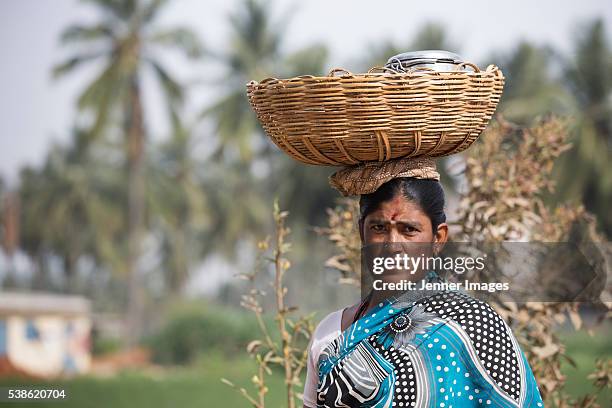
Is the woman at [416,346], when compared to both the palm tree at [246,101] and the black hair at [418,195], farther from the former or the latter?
the palm tree at [246,101]

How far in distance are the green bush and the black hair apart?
73.5 feet

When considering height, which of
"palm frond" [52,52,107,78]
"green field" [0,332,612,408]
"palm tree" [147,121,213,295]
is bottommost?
"green field" [0,332,612,408]

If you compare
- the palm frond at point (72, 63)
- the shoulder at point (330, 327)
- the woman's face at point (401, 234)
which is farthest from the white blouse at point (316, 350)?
the palm frond at point (72, 63)

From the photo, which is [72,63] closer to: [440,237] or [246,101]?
[246,101]

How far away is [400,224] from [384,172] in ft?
0.43

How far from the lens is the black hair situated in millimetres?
2059

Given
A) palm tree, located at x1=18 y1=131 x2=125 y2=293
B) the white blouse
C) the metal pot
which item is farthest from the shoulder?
palm tree, located at x1=18 y1=131 x2=125 y2=293

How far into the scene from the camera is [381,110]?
6.48ft

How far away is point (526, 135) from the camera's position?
3.36m

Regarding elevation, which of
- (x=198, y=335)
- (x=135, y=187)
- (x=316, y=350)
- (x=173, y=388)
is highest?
(x=135, y=187)

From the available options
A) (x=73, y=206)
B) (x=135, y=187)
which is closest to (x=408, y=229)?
(x=135, y=187)

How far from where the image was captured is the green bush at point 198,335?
2498 cm

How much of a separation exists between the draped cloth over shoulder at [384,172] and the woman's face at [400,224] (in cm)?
5

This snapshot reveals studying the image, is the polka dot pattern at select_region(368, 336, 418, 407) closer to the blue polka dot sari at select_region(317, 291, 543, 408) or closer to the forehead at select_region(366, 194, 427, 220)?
the blue polka dot sari at select_region(317, 291, 543, 408)
